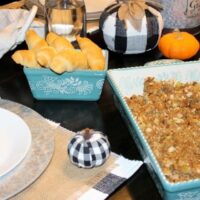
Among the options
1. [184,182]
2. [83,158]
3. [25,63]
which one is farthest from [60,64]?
[184,182]

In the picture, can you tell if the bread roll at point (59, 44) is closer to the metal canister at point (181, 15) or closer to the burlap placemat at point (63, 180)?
the burlap placemat at point (63, 180)

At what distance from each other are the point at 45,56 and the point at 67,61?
4cm

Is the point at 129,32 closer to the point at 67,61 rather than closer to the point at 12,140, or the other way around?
the point at 67,61

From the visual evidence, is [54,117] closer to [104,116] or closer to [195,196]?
[104,116]

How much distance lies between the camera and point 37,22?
1.07 metres

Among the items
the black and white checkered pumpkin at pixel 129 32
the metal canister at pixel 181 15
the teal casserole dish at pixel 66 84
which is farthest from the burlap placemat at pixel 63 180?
the metal canister at pixel 181 15

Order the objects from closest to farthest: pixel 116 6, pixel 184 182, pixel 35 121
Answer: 1. pixel 184 182
2. pixel 35 121
3. pixel 116 6

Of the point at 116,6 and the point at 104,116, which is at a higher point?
the point at 116,6

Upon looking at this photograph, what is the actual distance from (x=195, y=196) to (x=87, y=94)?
313 mm

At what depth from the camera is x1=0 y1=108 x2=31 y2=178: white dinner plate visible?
657 mm

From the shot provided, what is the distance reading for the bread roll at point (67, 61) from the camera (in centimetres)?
78

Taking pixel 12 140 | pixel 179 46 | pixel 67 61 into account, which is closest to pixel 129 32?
pixel 179 46

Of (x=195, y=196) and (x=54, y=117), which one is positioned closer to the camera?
(x=195, y=196)

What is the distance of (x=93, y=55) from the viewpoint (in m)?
0.82
